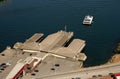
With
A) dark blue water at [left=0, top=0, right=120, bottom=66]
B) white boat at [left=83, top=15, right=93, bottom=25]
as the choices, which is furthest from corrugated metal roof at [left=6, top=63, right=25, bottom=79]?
white boat at [left=83, top=15, right=93, bottom=25]

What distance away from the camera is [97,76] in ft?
159

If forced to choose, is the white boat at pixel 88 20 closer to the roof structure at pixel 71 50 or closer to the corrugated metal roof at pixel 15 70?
the roof structure at pixel 71 50

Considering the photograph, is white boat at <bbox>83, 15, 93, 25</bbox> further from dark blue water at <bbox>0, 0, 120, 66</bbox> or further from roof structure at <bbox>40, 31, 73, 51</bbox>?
roof structure at <bbox>40, 31, 73, 51</bbox>

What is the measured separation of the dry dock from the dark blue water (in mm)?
2743

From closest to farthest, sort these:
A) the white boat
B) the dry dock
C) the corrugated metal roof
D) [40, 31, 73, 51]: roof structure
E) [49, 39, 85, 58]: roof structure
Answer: the corrugated metal roof < the dry dock < [49, 39, 85, 58]: roof structure < [40, 31, 73, 51]: roof structure < the white boat

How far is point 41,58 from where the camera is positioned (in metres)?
56.1

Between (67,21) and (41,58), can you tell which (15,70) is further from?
(67,21)

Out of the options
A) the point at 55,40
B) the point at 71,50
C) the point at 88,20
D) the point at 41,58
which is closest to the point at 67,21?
the point at 88,20

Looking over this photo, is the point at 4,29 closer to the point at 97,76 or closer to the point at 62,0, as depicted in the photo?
the point at 62,0

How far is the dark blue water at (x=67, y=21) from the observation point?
2525 inches

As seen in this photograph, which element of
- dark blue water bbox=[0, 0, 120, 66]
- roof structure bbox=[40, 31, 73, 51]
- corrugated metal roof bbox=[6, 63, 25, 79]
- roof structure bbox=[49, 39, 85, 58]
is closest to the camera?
corrugated metal roof bbox=[6, 63, 25, 79]

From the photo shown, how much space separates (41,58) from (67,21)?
887 inches

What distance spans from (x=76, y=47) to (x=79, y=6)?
28.3 meters

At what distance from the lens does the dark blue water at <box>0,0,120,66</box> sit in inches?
2525
